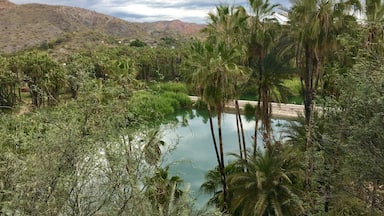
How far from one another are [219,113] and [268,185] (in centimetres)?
262

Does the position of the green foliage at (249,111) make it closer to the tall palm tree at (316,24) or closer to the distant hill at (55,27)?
the tall palm tree at (316,24)

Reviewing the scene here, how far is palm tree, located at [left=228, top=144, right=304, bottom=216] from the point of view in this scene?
31.6 ft

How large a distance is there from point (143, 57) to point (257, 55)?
111 feet

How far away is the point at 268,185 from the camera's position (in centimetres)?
997

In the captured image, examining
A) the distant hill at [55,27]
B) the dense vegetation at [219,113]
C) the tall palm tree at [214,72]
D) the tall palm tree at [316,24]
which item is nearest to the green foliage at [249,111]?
the dense vegetation at [219,113]

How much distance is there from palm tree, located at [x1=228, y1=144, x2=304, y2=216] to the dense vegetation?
3 cm

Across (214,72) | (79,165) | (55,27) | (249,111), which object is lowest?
(249,111)

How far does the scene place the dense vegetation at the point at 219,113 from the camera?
4.54m

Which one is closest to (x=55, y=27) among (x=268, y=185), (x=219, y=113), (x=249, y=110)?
(x=249, y=110)

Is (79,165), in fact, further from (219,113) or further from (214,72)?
(219,113)

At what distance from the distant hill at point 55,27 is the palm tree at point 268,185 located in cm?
5213

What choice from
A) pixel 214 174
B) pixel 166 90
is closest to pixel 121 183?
pixel 214 174

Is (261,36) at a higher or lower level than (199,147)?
higher

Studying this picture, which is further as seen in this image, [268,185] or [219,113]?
[219,113]
